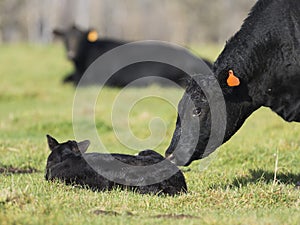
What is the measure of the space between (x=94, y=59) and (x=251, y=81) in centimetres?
1598

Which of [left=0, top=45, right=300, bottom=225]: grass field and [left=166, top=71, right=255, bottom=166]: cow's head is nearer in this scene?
[left=0, top=45, right=300, bottom=225]: grass field

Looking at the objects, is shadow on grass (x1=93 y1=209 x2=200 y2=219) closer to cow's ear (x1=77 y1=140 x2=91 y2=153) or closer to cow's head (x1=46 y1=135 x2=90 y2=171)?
cow's head (x1=46 y1=135 x2=90 y2=171)

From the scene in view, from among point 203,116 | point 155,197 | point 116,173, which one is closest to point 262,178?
point 203,116

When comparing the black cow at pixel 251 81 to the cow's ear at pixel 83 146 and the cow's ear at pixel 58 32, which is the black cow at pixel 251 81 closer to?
the cow's ear at pixel 83 146

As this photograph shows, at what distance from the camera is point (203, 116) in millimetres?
6559

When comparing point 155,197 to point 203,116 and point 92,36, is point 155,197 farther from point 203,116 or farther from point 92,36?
point 92,36

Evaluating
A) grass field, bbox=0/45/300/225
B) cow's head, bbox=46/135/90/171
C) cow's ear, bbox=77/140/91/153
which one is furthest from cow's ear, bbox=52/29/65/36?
cow's ear, bbox=77/140/91/153

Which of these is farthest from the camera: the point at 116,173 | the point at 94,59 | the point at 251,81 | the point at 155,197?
the point at 94,59

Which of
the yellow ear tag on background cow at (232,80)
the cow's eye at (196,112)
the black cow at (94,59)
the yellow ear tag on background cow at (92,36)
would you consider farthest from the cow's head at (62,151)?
the yellow ear tag on background cow at (92,36)

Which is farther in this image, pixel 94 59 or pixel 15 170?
pixel 94 59

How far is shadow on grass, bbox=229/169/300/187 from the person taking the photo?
22.1ft

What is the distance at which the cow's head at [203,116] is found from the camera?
6527mm

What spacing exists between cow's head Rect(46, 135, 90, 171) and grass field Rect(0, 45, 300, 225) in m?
0.27

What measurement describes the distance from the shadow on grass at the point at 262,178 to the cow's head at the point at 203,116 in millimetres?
583
